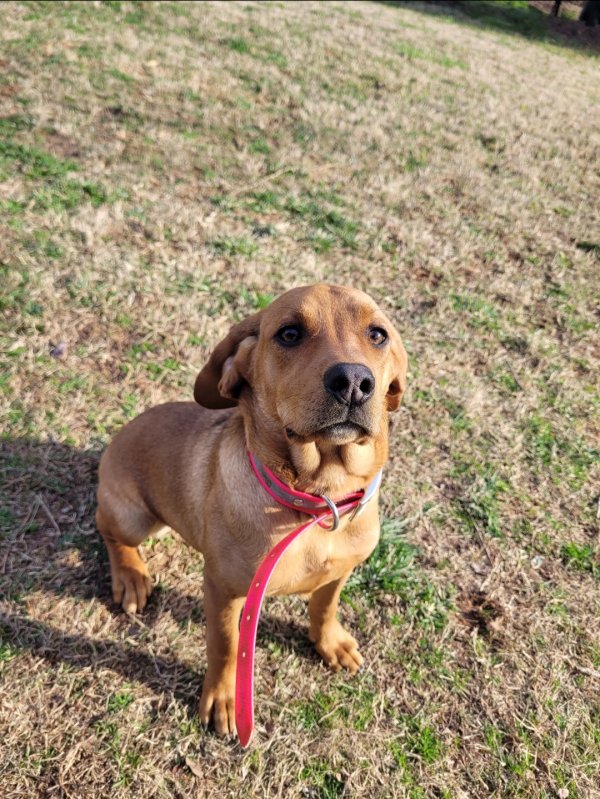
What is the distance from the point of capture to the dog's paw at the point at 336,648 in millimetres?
3004

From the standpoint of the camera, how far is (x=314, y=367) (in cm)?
215

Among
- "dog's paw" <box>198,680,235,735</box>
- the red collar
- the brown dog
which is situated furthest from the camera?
"dog's paw" <box>198,680,235,735</box>

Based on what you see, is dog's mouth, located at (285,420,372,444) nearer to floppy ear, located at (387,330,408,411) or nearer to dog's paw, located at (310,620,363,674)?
floppy ear, located at (387,330,408,411)

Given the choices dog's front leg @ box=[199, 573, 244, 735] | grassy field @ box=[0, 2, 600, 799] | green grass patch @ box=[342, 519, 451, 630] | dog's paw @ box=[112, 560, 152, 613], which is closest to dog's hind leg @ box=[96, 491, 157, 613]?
dog's paw @ box=[112, 560, 152, 613]

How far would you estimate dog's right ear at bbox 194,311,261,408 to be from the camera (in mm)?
2461

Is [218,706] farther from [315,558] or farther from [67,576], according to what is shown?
[67,576]

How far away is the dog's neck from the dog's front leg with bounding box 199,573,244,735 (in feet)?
2.15

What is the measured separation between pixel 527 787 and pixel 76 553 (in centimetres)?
262

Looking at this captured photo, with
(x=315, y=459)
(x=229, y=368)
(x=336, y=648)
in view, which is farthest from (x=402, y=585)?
(x=229, y=368)

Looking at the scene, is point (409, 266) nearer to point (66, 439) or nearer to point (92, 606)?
point (66, 439)

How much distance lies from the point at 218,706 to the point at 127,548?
991mm

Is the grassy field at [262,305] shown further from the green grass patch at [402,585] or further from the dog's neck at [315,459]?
the dog's neck at [315,459]

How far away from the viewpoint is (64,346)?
441 centimetres

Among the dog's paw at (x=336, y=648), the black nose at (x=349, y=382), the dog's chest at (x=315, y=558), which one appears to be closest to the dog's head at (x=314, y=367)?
the black nose at (x=349, y=382)
